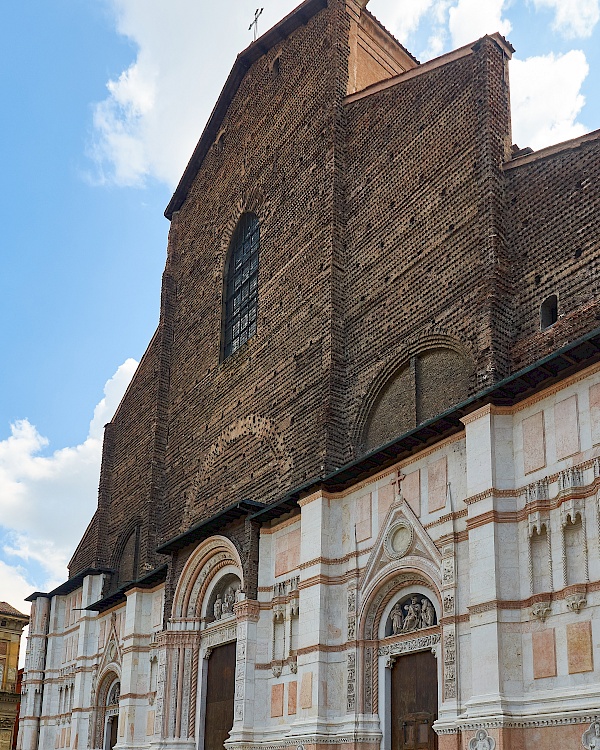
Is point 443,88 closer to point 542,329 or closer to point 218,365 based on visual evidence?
point 542,329

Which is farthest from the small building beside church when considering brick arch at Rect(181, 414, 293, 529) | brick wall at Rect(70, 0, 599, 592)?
brick arch at Rect(181, 414, 293, 529)

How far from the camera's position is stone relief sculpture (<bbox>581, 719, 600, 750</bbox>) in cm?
979

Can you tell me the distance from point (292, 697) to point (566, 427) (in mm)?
6437

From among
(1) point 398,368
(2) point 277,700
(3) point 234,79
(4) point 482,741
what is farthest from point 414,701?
(3) point 234,79

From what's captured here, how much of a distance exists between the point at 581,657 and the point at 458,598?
7.06 ft

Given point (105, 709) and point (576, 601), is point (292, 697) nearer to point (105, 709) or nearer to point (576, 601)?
point (576, 601)

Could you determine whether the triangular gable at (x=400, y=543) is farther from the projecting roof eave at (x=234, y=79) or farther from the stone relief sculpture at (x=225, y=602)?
the projecting roof eave at (x=234, y=79)

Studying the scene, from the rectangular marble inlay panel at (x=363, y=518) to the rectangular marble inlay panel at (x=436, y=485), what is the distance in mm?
1409

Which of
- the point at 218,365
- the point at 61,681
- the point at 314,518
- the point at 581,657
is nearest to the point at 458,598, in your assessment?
the point at 581,657

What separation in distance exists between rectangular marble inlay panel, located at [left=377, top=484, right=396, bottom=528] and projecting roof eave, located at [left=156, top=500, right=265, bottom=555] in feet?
9.93

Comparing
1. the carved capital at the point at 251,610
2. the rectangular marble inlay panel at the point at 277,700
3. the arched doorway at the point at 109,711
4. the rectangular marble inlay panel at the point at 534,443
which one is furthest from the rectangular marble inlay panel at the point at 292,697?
the arched doorway at the point at 109,711

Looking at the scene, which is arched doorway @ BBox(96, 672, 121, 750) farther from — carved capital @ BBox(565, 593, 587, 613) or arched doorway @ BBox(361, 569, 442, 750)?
carved capital @ BBox(565, 593, 587, 613)

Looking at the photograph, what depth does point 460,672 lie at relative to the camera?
38.9 ft

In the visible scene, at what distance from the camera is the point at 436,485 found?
13.2 metres
